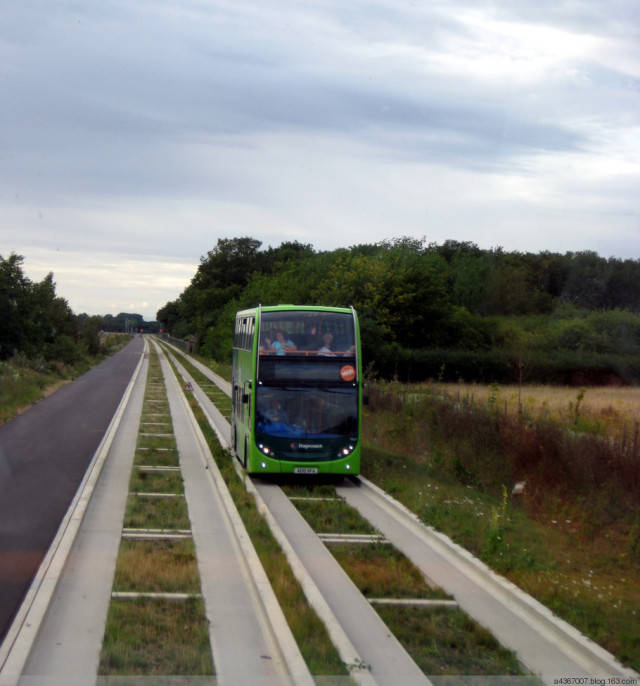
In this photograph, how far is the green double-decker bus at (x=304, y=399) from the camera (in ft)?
53.8

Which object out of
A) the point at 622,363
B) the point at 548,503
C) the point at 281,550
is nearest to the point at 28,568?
the point at 281,550

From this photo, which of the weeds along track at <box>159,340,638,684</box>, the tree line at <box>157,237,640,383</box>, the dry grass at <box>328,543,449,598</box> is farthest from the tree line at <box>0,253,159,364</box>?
the dry grass at <box>328,543,449,598</box>

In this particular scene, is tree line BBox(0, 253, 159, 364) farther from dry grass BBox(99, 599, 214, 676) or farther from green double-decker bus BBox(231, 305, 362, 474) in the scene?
dry grass BBox(99, 599, 214, 676)

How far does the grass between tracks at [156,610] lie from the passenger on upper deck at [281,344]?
12.0ft

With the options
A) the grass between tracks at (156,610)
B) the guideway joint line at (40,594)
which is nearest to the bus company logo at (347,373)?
the grass between tracks at (156,610)

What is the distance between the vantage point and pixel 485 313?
77.1 m

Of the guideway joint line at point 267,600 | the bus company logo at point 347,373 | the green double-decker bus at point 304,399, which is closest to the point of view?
the guideway joint line at point 267,600

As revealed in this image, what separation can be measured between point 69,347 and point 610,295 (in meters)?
42.1

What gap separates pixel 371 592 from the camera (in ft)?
29.9

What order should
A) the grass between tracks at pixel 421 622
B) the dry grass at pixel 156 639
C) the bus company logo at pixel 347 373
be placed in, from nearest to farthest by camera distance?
the dry grass at pixel 156 639
the grass between tracks at pixel 421 622
the bus company logo at pixel 347 373

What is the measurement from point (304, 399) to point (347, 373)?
983 mm

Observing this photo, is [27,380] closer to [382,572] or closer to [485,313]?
[382,572]

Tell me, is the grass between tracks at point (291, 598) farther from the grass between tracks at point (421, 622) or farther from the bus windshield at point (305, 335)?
the bus windshield at point (305, 335)

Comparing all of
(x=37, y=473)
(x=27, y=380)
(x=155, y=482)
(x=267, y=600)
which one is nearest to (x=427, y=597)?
(x=267, y=600)
